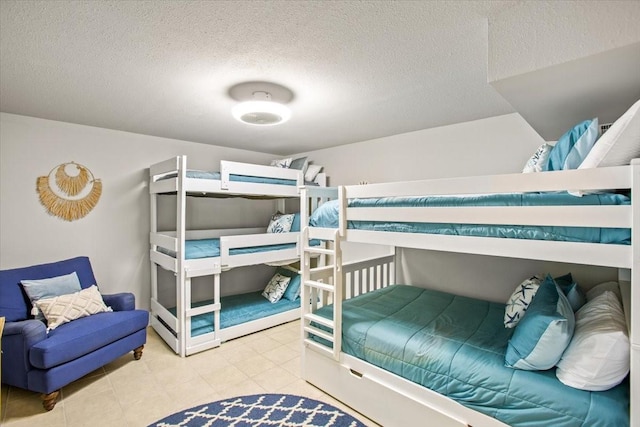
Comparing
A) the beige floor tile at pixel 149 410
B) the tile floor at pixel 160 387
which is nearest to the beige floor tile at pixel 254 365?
the tile floor at pixel 160 387

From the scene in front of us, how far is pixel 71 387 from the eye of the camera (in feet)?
7.90

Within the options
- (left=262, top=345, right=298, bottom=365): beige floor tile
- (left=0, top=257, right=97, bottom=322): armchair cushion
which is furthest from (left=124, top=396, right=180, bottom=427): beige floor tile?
(left=0, top=257, right=97, bottom=322): armchair cushion

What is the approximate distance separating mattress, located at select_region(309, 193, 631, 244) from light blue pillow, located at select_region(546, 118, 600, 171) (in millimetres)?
170

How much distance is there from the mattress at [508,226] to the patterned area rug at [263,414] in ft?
4.28

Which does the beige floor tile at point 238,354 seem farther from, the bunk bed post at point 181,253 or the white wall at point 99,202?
the white wall at point 99,202

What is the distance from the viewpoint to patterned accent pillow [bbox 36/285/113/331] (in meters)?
2.44

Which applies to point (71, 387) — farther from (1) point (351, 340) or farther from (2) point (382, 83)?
(2) point (382, 83)

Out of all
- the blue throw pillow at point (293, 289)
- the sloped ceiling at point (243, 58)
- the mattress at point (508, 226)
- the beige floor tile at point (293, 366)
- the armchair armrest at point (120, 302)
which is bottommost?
the beige floor tile at point (293, 366)

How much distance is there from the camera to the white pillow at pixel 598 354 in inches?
50.3

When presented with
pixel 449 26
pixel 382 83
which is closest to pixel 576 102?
pixel 449 26

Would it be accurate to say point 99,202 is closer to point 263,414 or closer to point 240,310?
point 240,310

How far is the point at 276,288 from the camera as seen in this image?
13.4ft

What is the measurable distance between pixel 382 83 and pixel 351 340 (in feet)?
6.07

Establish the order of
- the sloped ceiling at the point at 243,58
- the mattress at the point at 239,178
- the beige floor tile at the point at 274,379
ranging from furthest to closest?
1. the mattress at the point at 239,178
2. the beige floor tile at the point at 274,379
3. the sloped ceiling at the point at 243,58
